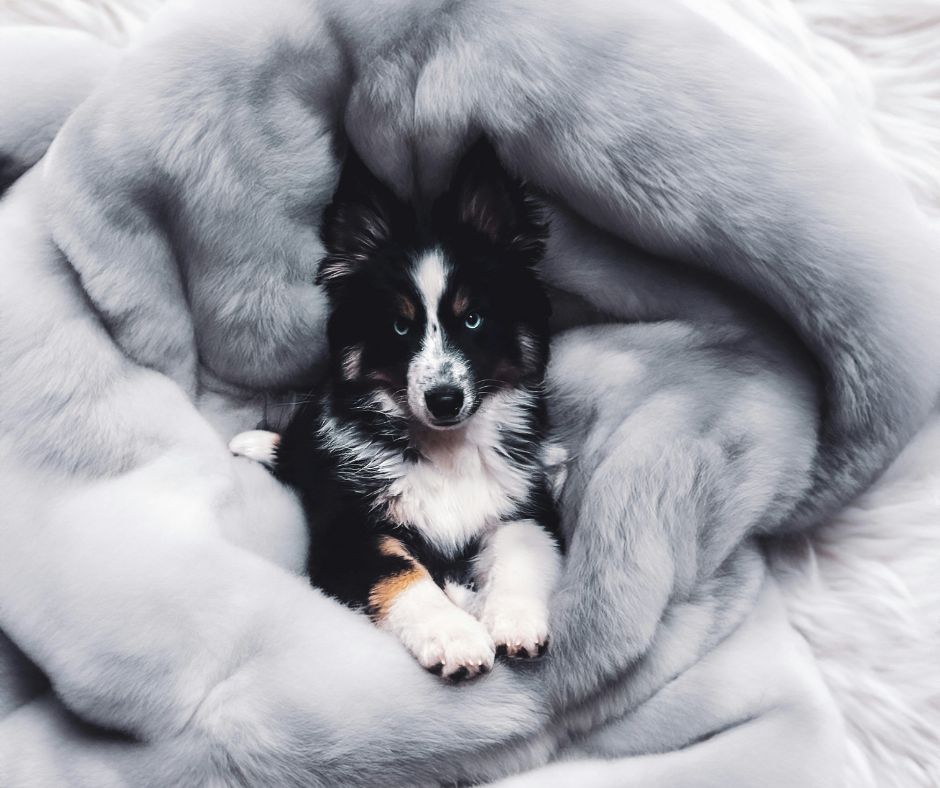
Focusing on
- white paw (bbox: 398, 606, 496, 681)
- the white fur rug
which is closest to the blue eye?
white paw (bbox: 398, 606, 496, 681)

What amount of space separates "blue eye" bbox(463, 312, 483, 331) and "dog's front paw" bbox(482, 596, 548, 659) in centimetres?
45

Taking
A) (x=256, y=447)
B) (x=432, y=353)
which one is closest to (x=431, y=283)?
(x=432, y=353)

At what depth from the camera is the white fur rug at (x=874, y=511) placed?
1.50 meters

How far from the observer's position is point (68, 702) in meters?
1.38

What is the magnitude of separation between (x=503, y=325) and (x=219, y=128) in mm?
587

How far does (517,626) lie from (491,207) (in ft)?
2.31

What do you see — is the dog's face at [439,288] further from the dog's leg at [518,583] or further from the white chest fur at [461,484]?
the dog's leg at [518,583]

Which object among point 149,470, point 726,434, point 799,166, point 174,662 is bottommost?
point 174,662

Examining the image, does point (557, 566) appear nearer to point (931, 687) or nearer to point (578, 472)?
point (578, 472)

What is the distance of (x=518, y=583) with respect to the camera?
57.0 inches

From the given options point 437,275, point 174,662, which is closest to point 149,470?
point 174,662

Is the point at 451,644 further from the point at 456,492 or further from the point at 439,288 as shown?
the point at 439,288

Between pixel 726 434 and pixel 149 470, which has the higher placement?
pixel 726 434

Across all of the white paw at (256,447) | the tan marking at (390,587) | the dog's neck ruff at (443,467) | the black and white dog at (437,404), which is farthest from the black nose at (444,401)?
the white paw at (256,447)
